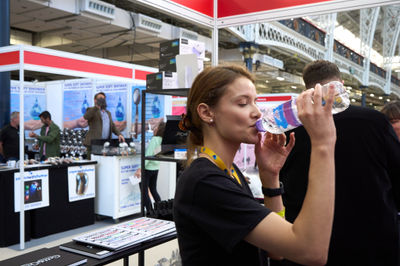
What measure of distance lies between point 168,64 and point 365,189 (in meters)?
1.77

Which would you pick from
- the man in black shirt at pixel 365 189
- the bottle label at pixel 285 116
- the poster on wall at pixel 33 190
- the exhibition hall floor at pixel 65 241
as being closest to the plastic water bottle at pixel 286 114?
the bottle label at pixel 285 116

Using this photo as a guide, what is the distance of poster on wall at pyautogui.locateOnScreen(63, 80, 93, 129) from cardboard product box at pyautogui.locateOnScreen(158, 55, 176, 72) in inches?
227

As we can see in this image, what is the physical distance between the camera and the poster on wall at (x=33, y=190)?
4.68 m

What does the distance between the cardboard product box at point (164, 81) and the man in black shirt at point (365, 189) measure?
1.40 metres

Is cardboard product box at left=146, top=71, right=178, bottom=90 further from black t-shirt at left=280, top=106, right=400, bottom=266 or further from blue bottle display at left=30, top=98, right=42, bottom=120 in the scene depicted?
blue bottle display at left=30, top=98, right=42, bottom=120

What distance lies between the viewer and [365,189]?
1653mm

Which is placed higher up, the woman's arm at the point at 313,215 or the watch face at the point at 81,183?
the woman's arm at the point at 313,215

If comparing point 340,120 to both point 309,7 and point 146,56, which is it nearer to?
point 309,7

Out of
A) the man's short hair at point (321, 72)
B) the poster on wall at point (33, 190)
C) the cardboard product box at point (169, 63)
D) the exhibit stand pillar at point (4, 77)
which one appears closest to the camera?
the man's short hair at point (321, 72)

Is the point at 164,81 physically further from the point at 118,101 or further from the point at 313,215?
the point at 118,101

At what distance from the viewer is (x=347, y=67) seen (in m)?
12.5

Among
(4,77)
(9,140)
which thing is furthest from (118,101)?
(9,140)

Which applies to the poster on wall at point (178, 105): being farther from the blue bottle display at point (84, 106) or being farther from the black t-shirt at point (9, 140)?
the black t-shirt at point (9, 140)

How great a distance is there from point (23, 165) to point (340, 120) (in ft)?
13.3
